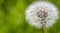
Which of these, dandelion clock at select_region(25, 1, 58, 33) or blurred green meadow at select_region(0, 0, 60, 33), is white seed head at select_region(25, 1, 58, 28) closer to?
dandelion clock at select_region(25, 1, 58, 33)

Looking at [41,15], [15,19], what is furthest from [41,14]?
[15,19]

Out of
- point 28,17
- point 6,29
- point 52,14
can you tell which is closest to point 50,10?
point 52,14

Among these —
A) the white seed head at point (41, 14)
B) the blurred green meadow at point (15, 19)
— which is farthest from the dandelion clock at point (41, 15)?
the blurred green meadow at point (15, 19)

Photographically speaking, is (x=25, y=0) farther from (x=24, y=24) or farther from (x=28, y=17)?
(x=28, y=17)

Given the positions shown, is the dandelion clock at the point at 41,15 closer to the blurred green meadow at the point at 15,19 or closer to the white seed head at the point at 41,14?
the white seed head at the point at 41,14

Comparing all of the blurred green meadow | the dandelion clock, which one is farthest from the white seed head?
the blurred green meadow

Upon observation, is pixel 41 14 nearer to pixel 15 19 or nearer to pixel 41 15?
pixel 41 15
